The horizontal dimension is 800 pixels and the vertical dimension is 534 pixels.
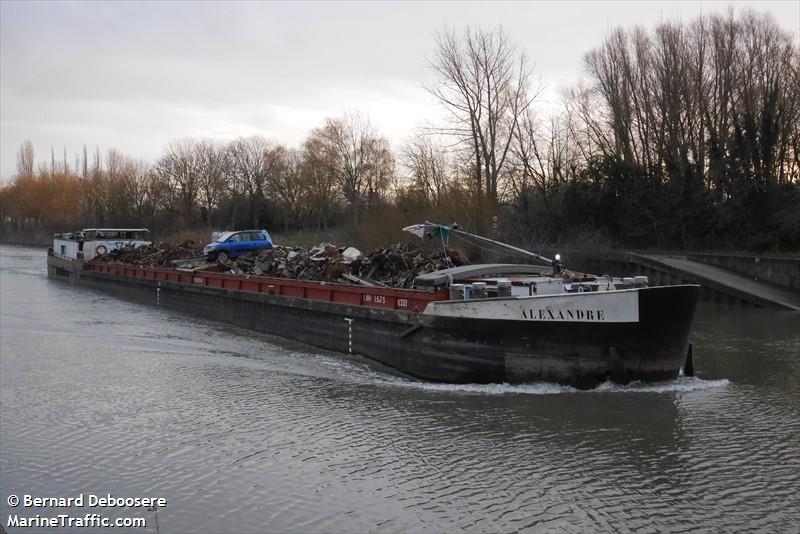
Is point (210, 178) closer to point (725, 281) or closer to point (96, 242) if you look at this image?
point (96, 242)

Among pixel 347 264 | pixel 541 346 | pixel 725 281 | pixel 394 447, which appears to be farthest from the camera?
pixel 725 281

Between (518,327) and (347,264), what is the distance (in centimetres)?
709

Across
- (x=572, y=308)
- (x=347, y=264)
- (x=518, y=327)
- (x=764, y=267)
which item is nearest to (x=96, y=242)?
(x=347, y=264)

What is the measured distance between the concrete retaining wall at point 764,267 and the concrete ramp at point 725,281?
0.76ft

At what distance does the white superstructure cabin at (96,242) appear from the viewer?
31.3 meters

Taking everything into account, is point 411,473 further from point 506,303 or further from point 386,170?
point 386,170

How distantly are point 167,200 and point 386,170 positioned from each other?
24.4 meters

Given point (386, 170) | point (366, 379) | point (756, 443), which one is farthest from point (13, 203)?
point (756, 443)

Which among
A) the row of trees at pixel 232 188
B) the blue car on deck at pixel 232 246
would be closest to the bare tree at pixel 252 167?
the row of trees at pixel 232 188

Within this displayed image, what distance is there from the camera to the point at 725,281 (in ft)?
71.7

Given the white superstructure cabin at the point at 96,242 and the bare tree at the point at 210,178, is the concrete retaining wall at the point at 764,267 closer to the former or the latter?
the white superstructure cabin at the point at 96,242

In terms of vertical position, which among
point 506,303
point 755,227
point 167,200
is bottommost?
point 506,303

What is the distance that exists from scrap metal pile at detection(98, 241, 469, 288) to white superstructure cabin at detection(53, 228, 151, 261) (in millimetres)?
8681

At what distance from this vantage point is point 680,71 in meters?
31.7
